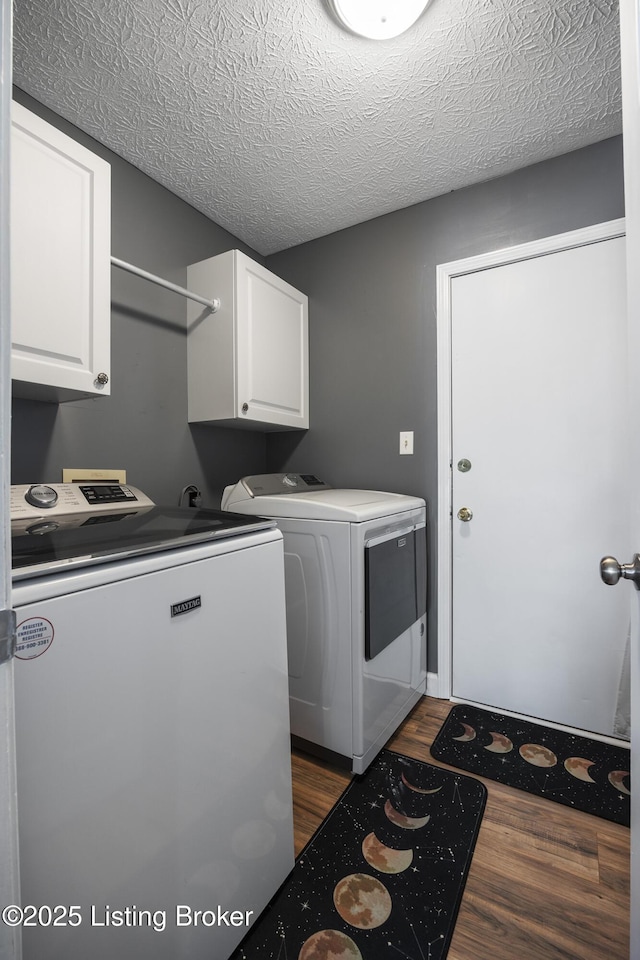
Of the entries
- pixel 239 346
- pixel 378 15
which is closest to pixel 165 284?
pixel 239 346

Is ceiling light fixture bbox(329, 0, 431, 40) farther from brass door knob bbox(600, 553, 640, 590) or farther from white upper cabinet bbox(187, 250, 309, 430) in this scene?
brass door knob bbox(600, 553, 640, 590)

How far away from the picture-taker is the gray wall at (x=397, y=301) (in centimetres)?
182

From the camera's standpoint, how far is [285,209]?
84.6 inches

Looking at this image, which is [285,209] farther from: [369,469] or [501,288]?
[369,469]

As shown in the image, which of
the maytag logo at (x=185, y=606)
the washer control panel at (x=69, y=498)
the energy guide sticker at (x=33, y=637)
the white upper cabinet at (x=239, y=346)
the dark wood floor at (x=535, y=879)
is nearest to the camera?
the energy guide sticker at (x=33, y=637)

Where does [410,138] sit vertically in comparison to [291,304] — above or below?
above

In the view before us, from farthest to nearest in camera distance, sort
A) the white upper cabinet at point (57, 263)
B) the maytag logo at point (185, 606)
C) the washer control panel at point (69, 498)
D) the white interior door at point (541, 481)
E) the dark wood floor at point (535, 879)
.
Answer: the white interior door at point (541, 481) < the washer control panel at point (69, 498) < the white upper cabinet at point (57, 263) < the dark wood floor at point (535, 879) < the maytag logo at point (185, 606)

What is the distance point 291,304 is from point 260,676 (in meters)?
1.91

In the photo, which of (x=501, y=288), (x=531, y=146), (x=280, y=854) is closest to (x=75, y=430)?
(x=280, y=854)

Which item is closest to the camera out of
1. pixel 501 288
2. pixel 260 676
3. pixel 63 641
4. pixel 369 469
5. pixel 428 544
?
pixel 63 641

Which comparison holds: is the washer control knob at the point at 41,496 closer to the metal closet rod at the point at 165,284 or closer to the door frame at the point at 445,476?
the metal closet rod at the point at 165,284

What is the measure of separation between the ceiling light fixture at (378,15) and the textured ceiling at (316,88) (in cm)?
5

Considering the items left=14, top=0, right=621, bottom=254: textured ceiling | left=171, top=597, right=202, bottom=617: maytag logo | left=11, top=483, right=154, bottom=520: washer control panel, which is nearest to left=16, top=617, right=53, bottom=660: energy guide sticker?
left=171, top=597, right=202, bottom=617: maytag logo

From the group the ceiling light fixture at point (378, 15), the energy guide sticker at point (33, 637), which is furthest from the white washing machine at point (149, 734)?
the ceiling light fixture at point (378, 15)
